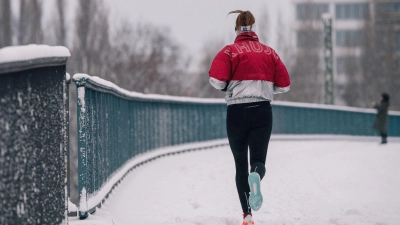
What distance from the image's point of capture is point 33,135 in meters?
4.96

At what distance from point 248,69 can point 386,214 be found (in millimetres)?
2434

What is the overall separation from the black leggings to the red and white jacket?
0.24ft

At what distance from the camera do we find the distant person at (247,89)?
6566 mm

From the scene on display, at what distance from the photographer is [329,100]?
35.5 metres

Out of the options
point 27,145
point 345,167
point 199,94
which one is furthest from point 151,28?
point 27,145

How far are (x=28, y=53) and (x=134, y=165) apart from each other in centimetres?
796

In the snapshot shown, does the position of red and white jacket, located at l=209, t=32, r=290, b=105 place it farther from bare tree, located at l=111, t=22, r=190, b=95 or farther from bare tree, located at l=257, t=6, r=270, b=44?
bare tree, located at l=257, t=6, r=270, b=44

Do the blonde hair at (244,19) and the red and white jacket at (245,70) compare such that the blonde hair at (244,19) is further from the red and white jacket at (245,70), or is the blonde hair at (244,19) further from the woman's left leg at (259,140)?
the woman's left leg at (259,140)

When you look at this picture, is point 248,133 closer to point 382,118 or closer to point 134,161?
point 134,161

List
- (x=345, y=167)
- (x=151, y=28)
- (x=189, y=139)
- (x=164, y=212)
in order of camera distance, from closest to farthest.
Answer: (x=164, y=212), (x=345, y=167), (x=189, y=139), (x=151, y=28)

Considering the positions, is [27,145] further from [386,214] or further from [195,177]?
[195,177]

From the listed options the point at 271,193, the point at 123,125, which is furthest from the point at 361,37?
the point at 271,193

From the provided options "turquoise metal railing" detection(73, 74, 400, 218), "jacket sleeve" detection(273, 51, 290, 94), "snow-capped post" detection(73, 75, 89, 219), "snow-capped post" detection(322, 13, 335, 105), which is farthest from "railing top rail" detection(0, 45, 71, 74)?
"snow-capped post" detection(322, 13, 335, 105)

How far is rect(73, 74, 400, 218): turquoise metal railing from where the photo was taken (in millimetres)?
7131
